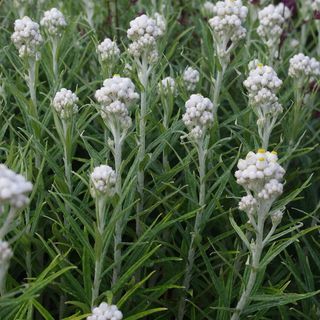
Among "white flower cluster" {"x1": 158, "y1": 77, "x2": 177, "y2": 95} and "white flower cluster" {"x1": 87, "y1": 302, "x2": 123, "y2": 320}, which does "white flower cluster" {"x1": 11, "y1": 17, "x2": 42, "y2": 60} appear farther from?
"white flower cluster" {"x1": 87, "y1": 302, "x2": 123, "y2": 320}

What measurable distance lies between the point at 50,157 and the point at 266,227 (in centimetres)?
116

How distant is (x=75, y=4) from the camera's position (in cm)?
471

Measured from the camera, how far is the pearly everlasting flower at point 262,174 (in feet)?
6.82

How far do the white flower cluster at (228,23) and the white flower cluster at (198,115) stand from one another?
57cm

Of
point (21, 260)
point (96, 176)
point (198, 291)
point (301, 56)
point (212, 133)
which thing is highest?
point (96, 176)

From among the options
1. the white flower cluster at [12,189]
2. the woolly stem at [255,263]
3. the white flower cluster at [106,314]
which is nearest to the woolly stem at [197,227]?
the woolly stem at [255,263]

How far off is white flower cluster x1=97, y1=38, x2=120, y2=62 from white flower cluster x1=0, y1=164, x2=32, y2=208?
4.66 feet

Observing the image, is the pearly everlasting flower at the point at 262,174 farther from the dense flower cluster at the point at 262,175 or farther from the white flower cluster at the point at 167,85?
the white flower cluster at the point at 167,85

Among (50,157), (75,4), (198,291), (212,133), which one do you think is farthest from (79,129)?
(75,4)

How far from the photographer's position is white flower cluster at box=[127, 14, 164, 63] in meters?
2.69

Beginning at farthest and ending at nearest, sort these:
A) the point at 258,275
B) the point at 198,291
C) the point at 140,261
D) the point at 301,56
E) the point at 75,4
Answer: the point at 75,4, the point at 301,56, the point at 198,291, the point at 258,275, the point at 140,261

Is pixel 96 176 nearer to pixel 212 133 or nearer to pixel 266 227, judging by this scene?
pixel 212 133

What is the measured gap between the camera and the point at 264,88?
265 cm

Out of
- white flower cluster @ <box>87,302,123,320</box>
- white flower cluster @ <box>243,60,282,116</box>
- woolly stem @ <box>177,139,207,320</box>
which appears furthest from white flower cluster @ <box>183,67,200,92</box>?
white flower cluster @ <box>87,302,123,320</box>
